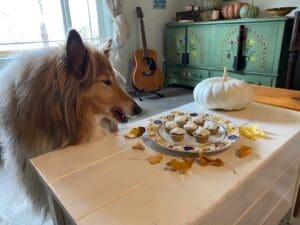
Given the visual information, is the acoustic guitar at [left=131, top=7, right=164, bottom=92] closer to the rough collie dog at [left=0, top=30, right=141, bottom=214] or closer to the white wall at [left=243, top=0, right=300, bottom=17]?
the white wall at [left=243, top=0, right=300, bottom=17]

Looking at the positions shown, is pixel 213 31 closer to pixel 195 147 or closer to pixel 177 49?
pixel 177 49

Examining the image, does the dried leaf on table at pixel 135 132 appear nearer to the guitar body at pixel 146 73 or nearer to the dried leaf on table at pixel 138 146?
the dried leaf on table at pixel 138 146

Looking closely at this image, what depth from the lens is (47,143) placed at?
0.83 metres

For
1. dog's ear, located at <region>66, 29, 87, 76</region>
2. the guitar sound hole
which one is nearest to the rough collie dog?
dog's ear, located at <region>66, 29, 87, 76</region>

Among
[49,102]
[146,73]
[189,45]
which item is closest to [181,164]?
[49,102]

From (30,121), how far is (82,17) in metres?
2.99

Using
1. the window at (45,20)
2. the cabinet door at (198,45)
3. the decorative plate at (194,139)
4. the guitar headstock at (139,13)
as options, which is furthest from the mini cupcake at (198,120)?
the guitar headstock at (139,13)

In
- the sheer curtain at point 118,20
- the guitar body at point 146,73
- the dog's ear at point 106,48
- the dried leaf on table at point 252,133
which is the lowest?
the guitar body at point 146,73

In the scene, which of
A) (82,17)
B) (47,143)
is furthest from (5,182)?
(82,17)

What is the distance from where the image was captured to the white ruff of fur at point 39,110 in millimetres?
797

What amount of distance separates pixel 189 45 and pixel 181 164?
3.23m

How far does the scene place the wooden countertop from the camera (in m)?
1.28

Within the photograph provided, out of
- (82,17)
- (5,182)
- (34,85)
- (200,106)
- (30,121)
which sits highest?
(82,17)

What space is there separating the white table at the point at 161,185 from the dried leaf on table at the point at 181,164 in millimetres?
18
